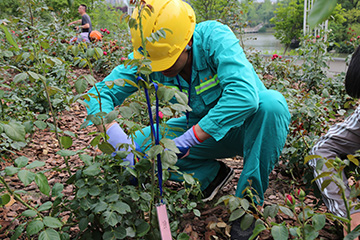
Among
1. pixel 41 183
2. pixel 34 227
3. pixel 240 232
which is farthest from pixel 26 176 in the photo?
pixel 240 232

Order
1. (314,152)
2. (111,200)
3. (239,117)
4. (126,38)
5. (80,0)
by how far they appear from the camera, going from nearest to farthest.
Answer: (111,200) < (239,117) < (314,152) < (126,38) < (80,0)

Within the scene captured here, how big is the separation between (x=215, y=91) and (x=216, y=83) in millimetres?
51

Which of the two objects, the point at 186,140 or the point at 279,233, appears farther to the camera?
the point at 186,140

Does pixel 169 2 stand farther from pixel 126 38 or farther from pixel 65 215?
pixel 126 38

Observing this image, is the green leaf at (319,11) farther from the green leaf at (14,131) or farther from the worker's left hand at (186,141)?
the worker's left hand at (186,141)

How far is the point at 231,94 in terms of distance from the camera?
1533 mm

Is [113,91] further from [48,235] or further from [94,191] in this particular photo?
[48,235]

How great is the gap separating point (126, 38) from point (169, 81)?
189 inches

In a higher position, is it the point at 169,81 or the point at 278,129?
the point at 169,81

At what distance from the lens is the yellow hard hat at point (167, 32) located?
62.0 inches

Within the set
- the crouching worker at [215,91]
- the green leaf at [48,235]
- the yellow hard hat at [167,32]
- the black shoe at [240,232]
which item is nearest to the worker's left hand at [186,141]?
the crouching worker at [215,91]

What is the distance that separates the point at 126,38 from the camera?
6492 mm

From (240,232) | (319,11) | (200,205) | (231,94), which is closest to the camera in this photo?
(319,11)

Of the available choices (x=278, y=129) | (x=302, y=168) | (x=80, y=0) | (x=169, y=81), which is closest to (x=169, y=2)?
(x=169, y=81)
